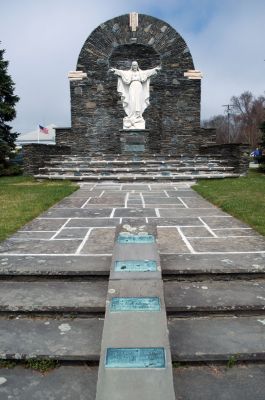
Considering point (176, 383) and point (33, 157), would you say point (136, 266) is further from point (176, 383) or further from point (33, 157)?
point (33, 157)

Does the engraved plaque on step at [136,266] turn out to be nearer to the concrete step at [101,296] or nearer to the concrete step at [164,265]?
the concrete step at [101,296]

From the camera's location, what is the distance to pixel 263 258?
3.78 meters

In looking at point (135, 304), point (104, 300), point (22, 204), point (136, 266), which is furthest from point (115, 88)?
point (135, 304)

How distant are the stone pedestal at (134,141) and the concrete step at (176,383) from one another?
1200cm

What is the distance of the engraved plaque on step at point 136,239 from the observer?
3477 millimetres

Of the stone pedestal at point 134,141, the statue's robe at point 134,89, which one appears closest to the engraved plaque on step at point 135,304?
the stone pedestal at point 134,141

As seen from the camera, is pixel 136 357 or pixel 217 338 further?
pixel 217 338

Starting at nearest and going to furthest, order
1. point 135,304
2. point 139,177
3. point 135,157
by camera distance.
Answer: point 135,304 → point 139,177 → point 135,157

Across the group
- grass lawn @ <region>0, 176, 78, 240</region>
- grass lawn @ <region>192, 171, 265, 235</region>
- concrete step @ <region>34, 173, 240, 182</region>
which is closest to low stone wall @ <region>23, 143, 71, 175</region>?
concrete step @ <region>34, 173, 240, 182</region>

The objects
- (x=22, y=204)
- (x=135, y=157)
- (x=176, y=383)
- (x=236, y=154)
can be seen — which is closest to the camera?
(x=176, y=383)

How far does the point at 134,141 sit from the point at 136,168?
204 centimetres

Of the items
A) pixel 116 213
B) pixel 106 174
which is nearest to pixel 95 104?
pixel 106 174

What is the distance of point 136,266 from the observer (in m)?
3.07

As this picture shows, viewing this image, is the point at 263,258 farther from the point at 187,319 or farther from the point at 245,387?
the point at 245,387
